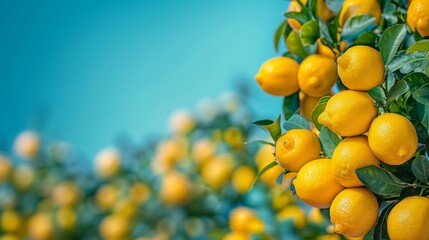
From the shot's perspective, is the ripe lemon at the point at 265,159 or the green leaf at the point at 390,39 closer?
the green leaf at the point at 390,39

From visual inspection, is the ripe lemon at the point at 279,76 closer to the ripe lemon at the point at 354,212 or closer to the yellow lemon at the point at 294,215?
the ripe lemon at the point at 354,212

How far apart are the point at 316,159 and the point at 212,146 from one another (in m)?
0.98

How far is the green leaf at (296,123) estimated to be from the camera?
0.55m

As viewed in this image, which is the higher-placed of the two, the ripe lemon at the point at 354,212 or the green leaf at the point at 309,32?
the green leaf at the point at 309,32

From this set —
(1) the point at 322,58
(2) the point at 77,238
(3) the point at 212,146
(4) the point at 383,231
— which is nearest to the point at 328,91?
(1) the point at 322,58

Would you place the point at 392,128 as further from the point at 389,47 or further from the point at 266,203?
the point at 266,203

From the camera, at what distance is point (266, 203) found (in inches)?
42.3

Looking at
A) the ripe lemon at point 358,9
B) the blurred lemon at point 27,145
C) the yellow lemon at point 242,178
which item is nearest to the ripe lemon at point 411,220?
the ripe lemon at point 358,9

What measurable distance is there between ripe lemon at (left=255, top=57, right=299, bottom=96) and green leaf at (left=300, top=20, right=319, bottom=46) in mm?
23

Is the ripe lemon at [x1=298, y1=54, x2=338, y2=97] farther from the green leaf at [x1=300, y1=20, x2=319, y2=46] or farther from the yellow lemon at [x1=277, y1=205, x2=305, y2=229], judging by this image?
the yellow lemon at [x1=277, y1=205, x2=305, y2=229]

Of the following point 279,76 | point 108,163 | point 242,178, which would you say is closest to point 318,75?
point 279,76

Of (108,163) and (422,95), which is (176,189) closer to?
(108,163)

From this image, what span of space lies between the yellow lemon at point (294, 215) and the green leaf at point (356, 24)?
44 centimetres

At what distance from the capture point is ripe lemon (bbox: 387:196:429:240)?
0.45 meters
